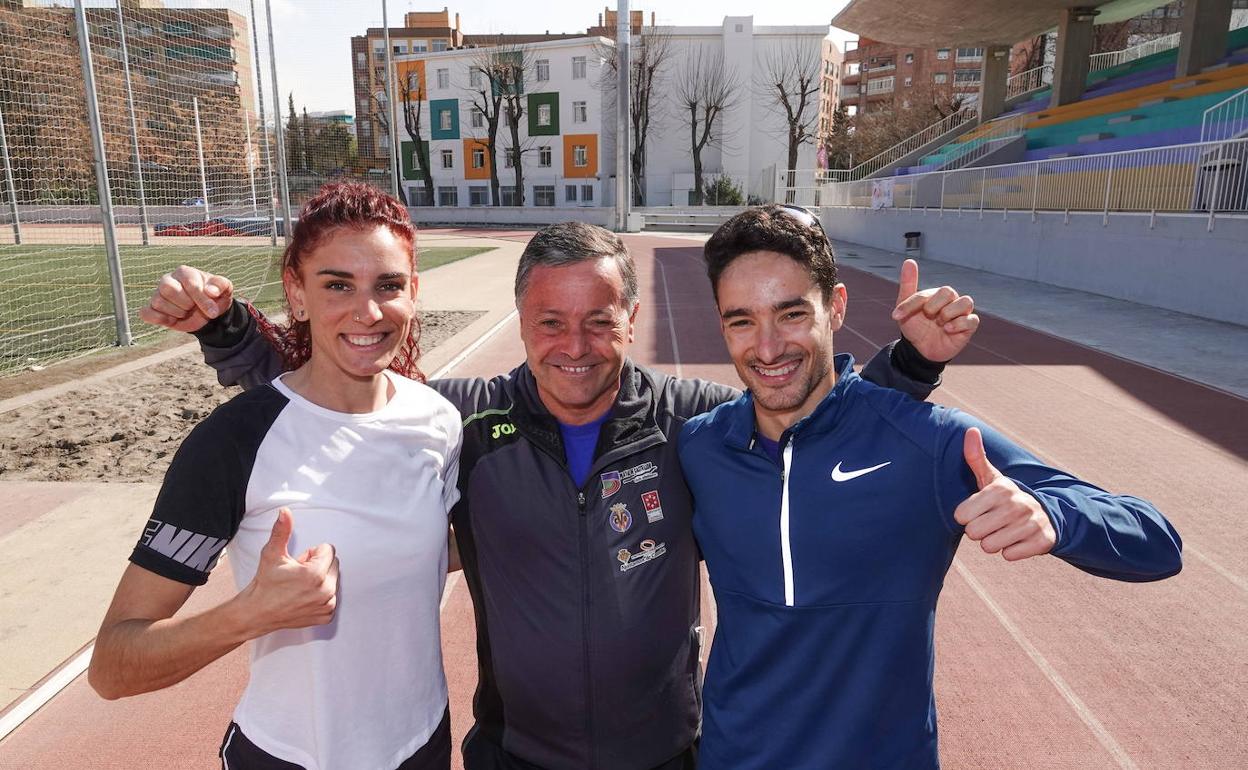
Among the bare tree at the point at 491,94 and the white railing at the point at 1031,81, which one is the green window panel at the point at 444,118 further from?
the white railing at the point at 1031,81

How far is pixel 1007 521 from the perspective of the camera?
62.2 inches

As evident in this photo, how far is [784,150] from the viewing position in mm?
57125

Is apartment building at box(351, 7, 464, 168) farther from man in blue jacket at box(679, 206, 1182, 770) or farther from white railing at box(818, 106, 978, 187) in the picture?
man in blue jacket at box(679, 206, 1182, 770)

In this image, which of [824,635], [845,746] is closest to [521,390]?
[824,635]

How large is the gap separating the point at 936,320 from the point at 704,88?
5745 centimetres

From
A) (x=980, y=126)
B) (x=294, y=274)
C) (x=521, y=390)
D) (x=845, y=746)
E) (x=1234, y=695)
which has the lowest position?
(x=1234, y=695)

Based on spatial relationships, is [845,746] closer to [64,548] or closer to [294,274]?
[294,274]

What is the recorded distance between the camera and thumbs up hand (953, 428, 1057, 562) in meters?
1.57

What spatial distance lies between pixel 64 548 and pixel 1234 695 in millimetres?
6160

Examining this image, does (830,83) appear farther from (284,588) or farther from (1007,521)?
(284,588)

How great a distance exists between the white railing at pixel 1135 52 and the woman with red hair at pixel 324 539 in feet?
129

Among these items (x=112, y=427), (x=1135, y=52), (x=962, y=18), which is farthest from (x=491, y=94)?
(x=112, y=427)

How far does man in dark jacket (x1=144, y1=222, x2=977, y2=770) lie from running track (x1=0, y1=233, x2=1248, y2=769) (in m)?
0.64

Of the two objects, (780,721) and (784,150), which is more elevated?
(784,150)
